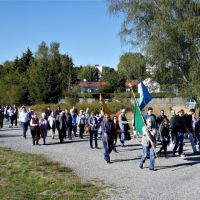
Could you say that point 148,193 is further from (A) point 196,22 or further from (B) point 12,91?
(B) point 12,91

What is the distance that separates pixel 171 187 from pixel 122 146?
9010 mm

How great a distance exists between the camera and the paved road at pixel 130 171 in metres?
12.3

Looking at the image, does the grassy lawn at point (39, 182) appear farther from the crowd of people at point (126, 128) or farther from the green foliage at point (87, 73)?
the green foliage at point (87, 73)

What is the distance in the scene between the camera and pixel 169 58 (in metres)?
29.5

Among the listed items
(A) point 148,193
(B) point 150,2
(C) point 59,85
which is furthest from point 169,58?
(C) point 59,85

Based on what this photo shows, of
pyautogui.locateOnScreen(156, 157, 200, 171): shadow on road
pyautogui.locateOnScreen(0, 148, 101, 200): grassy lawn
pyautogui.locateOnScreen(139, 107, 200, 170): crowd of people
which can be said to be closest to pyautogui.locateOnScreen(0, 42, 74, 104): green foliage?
pyautogui.locateOnScreen(139, 107, 200, 170): crowd of people

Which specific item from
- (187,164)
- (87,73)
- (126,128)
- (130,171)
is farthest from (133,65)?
(87,73)

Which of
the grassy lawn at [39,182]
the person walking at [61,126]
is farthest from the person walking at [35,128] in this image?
the grassy lawn at [39,182]

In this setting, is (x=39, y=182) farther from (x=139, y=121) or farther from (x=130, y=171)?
(x=139, y=121)

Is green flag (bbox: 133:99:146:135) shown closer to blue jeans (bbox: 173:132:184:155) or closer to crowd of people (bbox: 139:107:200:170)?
crowd of people (bbox: 139:107:200:170)

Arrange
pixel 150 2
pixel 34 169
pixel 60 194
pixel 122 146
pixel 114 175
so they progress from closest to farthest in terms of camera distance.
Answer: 1. pixel 60 194
2. pixel 114 175
3. pixel 34 169
4. pixel 122 146
5. pixel 150 2

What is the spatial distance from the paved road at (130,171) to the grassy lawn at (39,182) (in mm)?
578

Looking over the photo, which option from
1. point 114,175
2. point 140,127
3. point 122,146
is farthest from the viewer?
point 122,146

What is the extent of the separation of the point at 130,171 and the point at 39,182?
127 inches
